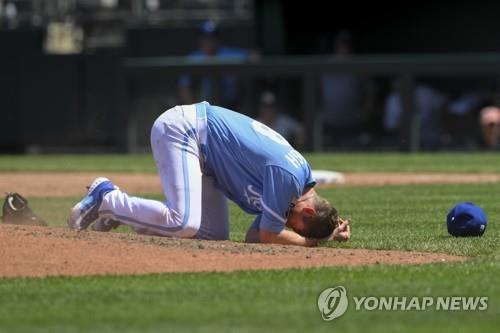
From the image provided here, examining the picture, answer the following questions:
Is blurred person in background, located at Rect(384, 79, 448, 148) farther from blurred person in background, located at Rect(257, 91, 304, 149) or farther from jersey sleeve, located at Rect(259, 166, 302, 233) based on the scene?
jersey sleeve, located at Rect(259, 166, 302, 233)

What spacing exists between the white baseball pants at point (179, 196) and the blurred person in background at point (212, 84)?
41.4ft

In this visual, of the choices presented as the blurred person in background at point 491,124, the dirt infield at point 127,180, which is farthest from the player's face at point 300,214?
the blurred person in background at point 491,124

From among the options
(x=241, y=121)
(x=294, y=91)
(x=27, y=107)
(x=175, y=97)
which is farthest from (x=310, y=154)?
(x=241, y=121)

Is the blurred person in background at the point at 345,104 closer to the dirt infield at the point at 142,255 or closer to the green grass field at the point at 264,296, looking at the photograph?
the green grass field at the point at 264,296

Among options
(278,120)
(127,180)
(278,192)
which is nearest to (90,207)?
(278,192)

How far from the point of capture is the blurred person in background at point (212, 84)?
2050 cm

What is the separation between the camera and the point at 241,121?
7.67m

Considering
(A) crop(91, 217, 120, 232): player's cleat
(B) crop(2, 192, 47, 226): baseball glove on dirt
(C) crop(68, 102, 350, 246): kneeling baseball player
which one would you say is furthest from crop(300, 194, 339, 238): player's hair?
(B) crop(2, 192, 47, 226): baseball glove on dirt

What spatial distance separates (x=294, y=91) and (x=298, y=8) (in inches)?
80.0

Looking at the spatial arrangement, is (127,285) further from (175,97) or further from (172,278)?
(175,97)

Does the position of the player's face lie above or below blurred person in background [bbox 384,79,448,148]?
above

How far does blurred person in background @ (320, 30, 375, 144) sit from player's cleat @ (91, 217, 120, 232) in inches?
477

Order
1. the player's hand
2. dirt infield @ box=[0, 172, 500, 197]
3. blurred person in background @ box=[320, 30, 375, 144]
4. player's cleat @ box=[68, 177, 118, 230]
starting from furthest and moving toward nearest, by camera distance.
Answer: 1. blurred person in background @ box=[320, 30, 375, 144]
2. dirt infield @ box=[0, 172, 500, 197]
3. player's cleat @ box=[68, 177, 118, 230]
4. the player's hand

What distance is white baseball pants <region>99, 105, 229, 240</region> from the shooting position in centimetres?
756
